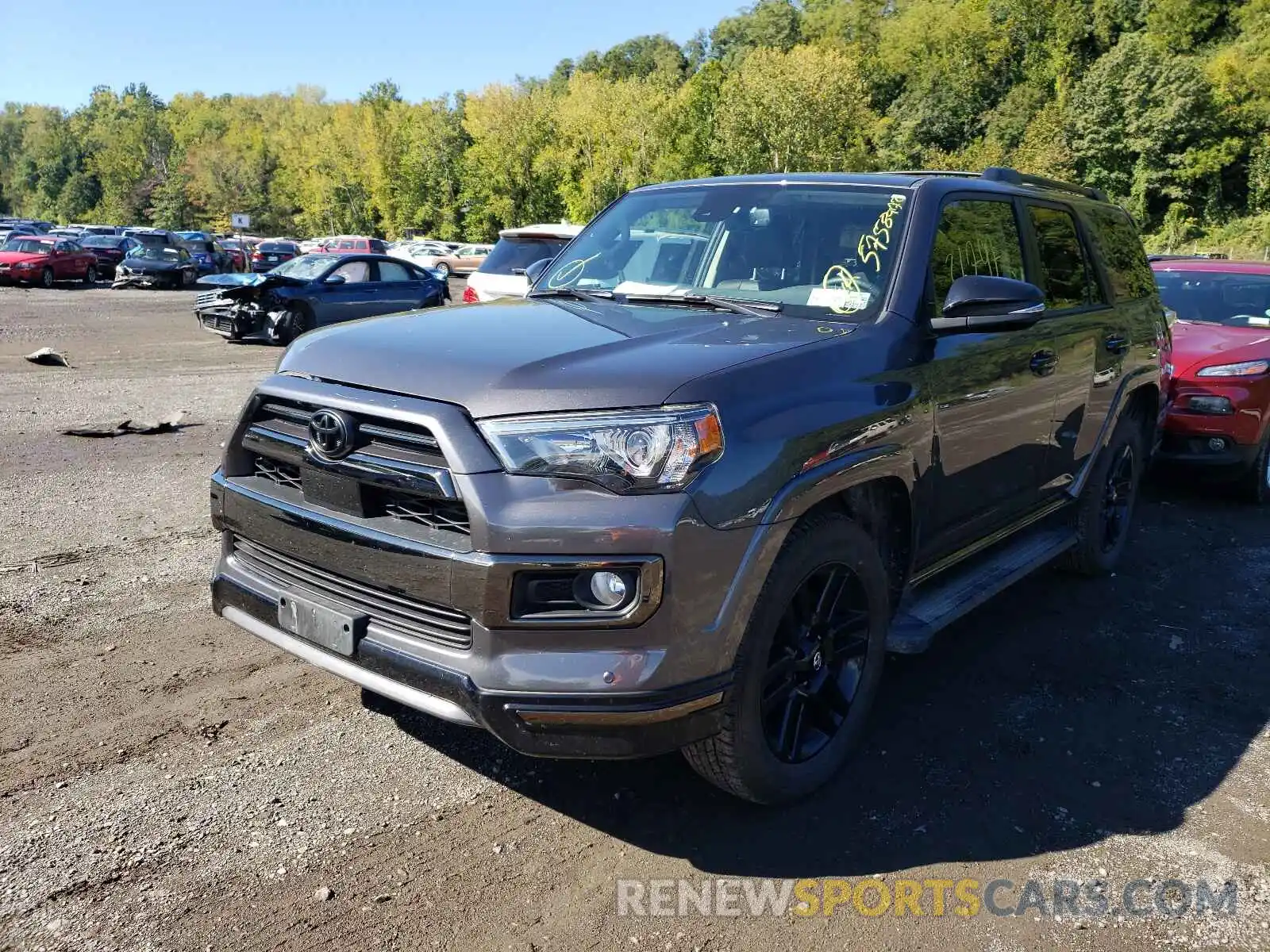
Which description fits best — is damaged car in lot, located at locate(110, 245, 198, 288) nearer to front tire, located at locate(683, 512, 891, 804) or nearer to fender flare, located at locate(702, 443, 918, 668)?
front tire, located at locate(683, 512, 891, 804)

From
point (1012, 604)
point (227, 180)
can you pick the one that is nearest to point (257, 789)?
point (1012, 604)

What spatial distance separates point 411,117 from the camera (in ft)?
264

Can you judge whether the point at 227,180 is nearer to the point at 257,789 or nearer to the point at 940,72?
the point at 940,72

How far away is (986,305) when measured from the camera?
3.60 meters

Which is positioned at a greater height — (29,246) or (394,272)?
(394,272)

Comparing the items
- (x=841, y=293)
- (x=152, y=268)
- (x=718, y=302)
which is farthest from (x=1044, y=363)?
(x=152, y=268)

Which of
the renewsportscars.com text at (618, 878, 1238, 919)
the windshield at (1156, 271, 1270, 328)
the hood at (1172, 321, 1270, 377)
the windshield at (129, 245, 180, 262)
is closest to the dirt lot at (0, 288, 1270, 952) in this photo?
the renewsportscars.com text at (618, 878, 1238, 919)

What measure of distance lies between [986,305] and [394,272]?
15.4 m

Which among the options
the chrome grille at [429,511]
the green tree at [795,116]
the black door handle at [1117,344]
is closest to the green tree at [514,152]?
the green tree at [795,116]

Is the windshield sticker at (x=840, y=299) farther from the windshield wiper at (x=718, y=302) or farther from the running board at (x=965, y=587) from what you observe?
the running board at (x=965, y=587)

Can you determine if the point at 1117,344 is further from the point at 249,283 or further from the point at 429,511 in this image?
the point at 249,283

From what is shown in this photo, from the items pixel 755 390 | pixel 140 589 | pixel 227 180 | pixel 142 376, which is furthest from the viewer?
pixel 227 180

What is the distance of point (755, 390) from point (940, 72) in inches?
3911

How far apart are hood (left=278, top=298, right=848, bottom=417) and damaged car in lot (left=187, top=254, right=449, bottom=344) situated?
13206 millimetres
